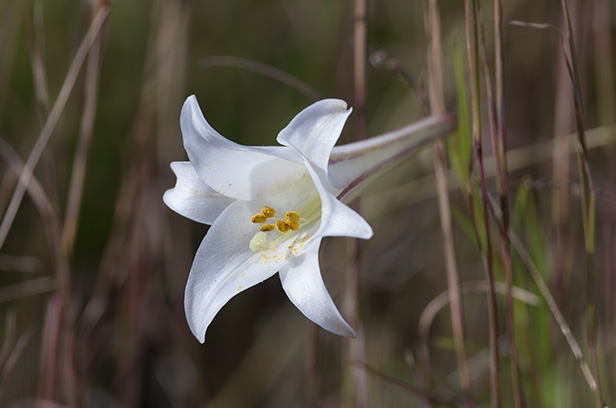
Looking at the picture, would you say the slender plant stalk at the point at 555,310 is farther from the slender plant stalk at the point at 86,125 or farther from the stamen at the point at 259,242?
the slender plant stalk at the point at 86,125

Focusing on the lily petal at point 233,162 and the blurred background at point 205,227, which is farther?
the blurred background at point 205,227

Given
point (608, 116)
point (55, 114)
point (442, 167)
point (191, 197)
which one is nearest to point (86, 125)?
point (55, 114)

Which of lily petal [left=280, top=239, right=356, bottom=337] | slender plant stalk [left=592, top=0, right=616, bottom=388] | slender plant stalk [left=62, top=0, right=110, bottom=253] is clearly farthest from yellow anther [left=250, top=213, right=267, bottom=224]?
slender plant stalk [left=592, top=0, right=616, bottom=388]

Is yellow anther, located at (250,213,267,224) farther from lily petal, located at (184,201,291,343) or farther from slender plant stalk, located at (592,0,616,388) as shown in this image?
slender plant stalk, located at (592,0,616,388)

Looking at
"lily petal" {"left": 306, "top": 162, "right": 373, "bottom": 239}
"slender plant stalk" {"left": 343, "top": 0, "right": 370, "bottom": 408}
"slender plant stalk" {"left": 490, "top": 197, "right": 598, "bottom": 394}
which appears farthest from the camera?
"slender plant stalk" {"left": 343, "top": 0, "right": 370, "bottom": 408}

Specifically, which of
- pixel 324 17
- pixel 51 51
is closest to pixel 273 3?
pixel 324 17

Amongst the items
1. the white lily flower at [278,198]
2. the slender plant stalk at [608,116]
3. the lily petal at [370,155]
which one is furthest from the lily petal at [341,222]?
the slender plant stalk at [608,116]

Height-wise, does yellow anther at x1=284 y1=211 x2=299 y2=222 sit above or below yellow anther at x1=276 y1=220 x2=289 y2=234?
above

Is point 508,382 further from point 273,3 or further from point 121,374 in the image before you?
point 273,3
